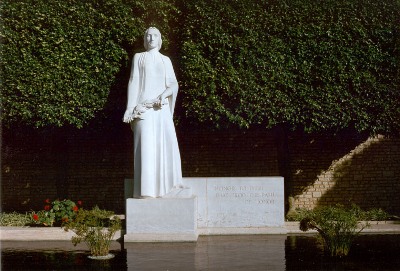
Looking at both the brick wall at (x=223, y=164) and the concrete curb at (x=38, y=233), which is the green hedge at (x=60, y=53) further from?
the brick wall at (x=223, y=164)

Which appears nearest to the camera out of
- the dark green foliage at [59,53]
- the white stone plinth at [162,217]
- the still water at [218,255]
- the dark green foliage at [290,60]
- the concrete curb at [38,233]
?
the still water at [218,255]

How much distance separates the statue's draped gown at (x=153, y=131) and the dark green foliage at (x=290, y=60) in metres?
2.34

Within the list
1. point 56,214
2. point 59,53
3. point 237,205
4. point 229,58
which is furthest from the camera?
point 229,58

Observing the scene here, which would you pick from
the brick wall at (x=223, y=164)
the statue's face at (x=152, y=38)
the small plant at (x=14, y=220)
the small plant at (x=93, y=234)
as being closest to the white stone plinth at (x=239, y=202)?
the statue's face at (x=152, y=38)

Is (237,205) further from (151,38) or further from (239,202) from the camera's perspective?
(151,38)

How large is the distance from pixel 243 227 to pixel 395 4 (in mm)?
6518

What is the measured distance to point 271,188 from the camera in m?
11.3

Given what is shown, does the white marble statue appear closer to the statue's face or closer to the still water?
the statue's face

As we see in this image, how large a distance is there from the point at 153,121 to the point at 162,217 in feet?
5.75

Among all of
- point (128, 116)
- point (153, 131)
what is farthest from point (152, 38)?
point (153, 131)

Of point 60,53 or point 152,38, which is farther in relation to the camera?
point 60,53

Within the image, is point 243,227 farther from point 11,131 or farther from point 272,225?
point 11,131

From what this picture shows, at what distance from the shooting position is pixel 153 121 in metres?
10.7

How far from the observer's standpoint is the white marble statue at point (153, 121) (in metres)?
10.6
